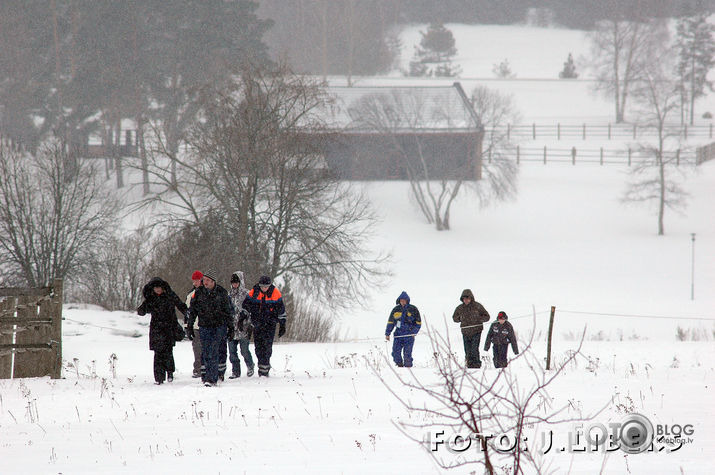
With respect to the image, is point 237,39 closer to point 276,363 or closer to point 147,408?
point 276,363

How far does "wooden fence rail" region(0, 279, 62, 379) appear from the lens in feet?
37.9

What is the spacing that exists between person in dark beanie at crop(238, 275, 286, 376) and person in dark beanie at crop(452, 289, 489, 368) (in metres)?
2.99

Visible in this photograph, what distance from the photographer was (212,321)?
A: 10.9m

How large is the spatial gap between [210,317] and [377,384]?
2.45 meters

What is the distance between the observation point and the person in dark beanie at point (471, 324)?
42.6ft

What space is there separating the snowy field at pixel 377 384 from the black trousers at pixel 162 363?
0.21 meters

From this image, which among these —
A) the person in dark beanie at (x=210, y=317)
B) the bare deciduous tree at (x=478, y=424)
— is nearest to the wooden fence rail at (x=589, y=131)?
the person in dark beanie at (x=210, y=317)

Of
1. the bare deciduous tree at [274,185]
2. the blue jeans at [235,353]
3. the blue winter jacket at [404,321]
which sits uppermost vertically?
the bare deciduous tree at [274,185]

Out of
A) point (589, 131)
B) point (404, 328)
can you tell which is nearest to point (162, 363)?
point (404, 328)

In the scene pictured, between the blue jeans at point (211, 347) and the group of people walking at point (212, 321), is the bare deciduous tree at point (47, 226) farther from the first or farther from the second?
the blue jeans at point (211, 347)

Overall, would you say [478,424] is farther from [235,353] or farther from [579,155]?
[579,155]

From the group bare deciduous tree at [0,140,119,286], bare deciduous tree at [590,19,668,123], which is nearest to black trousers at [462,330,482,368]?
bare deciduous tree at [0,140,119,286]

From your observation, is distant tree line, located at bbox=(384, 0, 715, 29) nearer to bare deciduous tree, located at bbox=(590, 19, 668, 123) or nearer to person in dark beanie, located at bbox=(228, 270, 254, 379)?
bare deciduous tree, located at bbox=(590, 19, 668, 123)

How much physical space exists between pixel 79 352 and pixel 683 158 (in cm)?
4377
